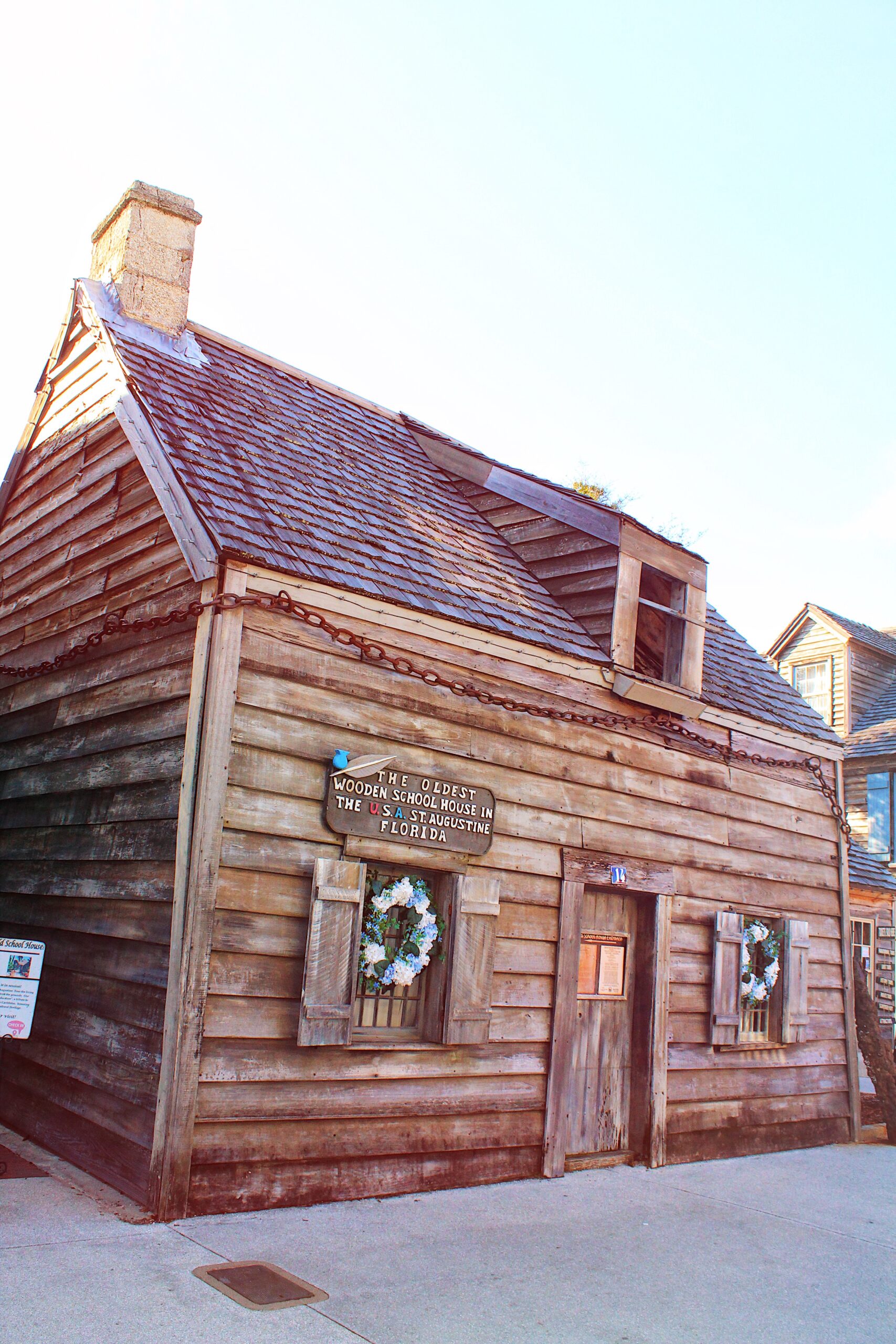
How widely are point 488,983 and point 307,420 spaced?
15.7ft

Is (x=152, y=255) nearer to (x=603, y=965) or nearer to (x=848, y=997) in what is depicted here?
(x=603, y=965)

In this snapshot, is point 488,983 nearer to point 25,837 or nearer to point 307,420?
point 25,837

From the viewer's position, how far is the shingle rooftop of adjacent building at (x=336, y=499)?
6.55 metres

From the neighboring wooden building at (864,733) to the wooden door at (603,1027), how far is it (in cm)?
833

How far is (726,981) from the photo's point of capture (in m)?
8.76

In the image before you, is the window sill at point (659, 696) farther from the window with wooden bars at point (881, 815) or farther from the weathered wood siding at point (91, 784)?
the window with wooden bars at point (881, 815)

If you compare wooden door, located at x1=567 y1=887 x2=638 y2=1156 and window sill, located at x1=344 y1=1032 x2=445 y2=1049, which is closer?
window sill, located at x1=344 y1=1032 x2=445 y2=1049

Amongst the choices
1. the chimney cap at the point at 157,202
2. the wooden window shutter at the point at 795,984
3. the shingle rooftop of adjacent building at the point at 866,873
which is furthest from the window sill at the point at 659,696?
the shingle rooftop of adjacent building at the point at 866,873

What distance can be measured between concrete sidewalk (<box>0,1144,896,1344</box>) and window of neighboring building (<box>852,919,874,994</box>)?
10.5 m

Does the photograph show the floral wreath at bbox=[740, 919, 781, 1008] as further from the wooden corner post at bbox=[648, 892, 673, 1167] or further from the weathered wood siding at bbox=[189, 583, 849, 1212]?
the wooden corner post at bbox=[648, 892, 673, 1167]

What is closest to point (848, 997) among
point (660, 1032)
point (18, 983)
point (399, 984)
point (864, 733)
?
point (660, 1032)

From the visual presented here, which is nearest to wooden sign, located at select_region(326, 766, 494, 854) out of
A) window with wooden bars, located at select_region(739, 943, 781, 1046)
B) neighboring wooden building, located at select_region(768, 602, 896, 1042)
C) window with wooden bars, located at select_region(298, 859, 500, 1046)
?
window with wooden bars, located at select_region(298, 859, 500, 1046)

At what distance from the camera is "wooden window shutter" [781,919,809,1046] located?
31.1 ft

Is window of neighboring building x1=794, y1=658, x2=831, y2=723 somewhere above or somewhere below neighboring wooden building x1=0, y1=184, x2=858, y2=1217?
above
